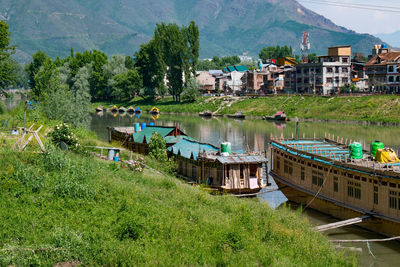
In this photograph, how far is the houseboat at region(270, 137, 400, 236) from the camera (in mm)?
22438

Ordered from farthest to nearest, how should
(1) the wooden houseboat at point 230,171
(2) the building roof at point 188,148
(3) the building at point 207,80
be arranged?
(3) the building at point 207,80
(2) the building roof at point 188,148
(1) the wooden houseboat at point 230,171

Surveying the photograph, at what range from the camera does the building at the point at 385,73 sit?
89.6 m

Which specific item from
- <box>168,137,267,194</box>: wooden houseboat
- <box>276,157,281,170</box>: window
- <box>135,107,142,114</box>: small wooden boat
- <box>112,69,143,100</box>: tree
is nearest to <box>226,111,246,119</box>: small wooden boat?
<box>135,107,142,114</box>: small wooden boat

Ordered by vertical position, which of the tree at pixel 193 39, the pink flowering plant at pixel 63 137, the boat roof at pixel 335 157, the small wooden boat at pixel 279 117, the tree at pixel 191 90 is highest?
the tree at pixel 193 39

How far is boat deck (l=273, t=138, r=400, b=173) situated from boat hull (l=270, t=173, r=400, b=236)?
7.71 ft

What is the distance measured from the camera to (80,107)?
55.0 metres

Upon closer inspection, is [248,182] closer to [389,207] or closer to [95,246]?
[389,207]

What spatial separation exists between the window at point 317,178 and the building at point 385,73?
67.0 metres

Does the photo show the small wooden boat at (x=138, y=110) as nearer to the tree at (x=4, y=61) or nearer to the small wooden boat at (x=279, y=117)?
the small wooden boat at (x=279, y=117)

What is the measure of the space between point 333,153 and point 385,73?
7018cm

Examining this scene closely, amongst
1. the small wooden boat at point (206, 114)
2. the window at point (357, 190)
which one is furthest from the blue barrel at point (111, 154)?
the small wooden boat at point (206, 114)

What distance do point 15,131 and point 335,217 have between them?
2546 centimetres

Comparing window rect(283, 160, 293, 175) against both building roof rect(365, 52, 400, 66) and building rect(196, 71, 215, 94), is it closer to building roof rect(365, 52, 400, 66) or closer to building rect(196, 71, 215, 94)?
building roof rect(365, 52, 400, 66)

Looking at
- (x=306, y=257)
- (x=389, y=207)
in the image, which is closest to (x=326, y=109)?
(x=389, y=207)
